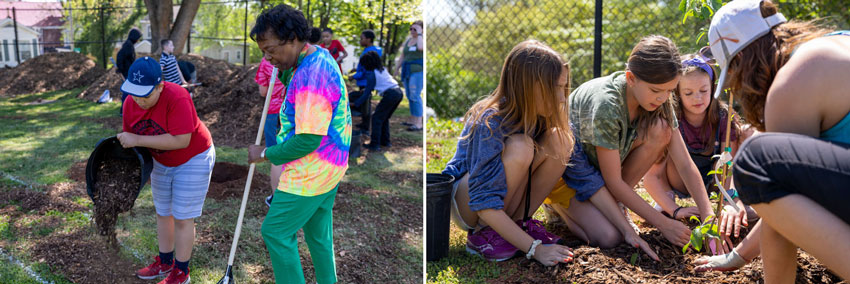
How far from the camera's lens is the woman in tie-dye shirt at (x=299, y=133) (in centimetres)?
243

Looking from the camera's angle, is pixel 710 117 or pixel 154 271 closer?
pixel 154 271

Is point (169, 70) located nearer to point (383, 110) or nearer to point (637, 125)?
point (383, 110)

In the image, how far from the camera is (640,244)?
3.04 m

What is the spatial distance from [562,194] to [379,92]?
13.6ft

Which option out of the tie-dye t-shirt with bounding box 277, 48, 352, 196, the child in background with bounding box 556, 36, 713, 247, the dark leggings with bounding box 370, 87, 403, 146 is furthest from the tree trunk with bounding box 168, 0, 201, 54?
the tie-dye t-shirt with bounding box 277, 48, 352, 196

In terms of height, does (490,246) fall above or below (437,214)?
below

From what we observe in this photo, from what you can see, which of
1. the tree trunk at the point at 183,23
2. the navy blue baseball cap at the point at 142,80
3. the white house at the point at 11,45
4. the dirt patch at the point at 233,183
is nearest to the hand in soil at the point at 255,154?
the navy blue baseball cap at the point at 142,80

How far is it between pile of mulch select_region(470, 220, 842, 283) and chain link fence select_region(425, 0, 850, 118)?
15.7 feet

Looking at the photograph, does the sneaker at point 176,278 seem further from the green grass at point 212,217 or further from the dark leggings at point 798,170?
the dark leggings at point 798,170

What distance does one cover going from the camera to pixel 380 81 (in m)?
7.34

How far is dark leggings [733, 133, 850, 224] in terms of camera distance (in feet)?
6.03

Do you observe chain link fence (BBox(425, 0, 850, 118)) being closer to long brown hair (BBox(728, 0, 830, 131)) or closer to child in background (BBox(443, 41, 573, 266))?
child in background (BBox(443, 41, 573, 266))

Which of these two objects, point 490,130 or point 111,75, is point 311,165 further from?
point 111,75

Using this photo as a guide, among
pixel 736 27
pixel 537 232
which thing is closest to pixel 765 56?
pixel 736 27
